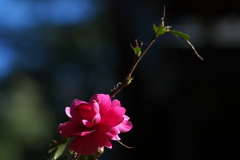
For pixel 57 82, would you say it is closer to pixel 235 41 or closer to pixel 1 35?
pixel 1 35

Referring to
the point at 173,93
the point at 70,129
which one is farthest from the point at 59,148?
the point at 173,93

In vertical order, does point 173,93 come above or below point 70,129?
below

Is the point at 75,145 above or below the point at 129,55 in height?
above

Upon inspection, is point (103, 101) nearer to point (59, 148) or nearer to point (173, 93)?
point (59, 148)

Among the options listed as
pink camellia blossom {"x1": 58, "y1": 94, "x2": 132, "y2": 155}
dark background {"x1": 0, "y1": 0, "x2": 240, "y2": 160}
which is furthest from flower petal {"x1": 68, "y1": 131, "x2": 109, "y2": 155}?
dark background {"x1": 0, "y1": 0, "x2": 240, "y2": 160}

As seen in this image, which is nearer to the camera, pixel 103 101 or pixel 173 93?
pixel 103 101

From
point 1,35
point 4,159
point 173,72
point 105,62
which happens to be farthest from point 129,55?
point 1,35

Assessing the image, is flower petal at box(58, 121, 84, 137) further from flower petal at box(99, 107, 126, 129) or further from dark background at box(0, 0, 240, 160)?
dark background at box(0, 0, 240, 160)

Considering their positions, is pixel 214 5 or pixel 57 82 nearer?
pixel 214 5

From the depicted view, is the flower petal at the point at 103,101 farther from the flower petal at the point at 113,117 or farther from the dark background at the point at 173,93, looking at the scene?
the dark background at the point at 173,93
